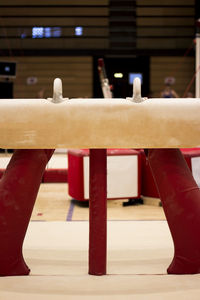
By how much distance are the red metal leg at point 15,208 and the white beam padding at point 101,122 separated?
0.81ft

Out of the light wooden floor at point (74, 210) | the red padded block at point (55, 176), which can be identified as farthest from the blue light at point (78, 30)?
the light wooden floor at point (74, 210)

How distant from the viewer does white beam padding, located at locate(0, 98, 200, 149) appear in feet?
3.12

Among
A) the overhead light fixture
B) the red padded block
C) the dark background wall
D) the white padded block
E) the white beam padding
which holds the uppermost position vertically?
the dark background wall

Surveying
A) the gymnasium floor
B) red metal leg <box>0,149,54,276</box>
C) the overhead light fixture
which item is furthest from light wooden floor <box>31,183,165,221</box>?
the overhead light fixture

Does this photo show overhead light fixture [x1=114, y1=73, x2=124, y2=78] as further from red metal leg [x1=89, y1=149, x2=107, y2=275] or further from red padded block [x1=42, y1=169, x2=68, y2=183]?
red metal leg [x1=89, y1=149, x2=107, y2=275]

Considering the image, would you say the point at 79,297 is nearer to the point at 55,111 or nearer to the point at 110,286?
the point at 110,286

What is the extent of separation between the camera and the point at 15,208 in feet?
3.83

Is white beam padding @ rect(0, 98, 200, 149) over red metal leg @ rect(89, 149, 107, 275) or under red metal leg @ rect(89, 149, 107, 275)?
over

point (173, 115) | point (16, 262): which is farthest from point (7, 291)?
point (173, 115)

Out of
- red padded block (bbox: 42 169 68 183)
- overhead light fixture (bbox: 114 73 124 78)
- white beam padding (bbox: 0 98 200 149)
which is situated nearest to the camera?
white beam padding (bbox: 0 98 200 149)

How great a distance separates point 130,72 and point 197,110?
9.33 m

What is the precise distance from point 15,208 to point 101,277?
363mm

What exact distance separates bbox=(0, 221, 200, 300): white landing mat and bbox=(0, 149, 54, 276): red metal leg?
0.06m

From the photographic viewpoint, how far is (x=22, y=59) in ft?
31.4
